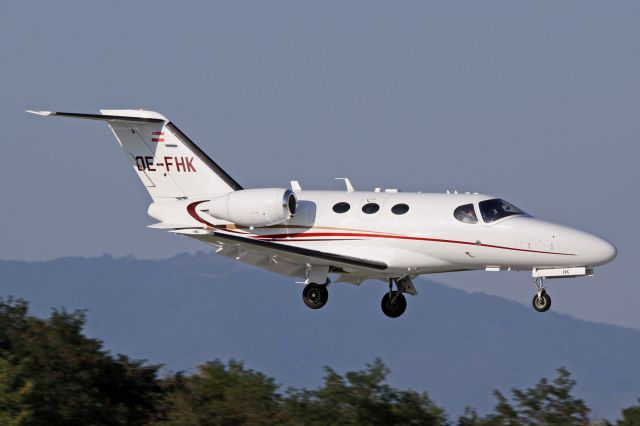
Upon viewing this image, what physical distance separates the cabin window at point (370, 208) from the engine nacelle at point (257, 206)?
5.89 feet

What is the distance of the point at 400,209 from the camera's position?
34.3m

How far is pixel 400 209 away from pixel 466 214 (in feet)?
5.50

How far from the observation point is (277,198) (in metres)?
34.6

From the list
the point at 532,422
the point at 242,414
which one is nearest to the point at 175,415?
the point at 242,414

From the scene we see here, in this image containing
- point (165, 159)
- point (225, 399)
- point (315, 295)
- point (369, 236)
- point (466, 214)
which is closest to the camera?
point (466, 214)

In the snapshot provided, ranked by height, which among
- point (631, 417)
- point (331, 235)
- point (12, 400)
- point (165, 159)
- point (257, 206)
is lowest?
point (12, 400)

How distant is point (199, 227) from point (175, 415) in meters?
5.58

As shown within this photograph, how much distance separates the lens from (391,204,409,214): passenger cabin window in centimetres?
3428

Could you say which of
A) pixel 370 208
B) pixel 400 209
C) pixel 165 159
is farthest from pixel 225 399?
pixel 400 209

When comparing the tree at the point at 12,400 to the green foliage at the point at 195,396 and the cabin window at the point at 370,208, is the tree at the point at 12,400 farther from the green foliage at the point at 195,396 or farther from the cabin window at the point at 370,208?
the cabin window at the point at 370,208

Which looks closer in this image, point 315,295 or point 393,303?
point 315,295

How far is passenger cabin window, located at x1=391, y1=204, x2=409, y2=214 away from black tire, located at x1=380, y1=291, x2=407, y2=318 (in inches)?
125

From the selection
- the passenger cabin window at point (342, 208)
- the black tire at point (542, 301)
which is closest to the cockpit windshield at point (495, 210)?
the black tire at point (542, 301)

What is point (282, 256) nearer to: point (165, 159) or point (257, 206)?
point (257, 206)
